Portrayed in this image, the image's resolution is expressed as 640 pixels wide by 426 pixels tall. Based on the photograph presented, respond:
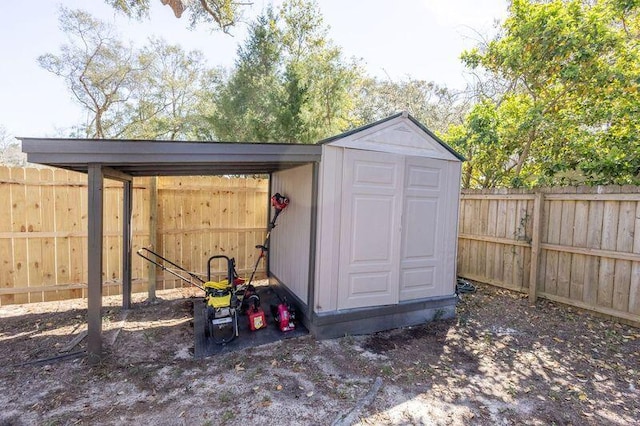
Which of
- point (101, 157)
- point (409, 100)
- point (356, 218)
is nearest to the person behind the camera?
point (101, 157)

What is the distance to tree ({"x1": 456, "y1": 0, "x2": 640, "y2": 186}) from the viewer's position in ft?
16.8

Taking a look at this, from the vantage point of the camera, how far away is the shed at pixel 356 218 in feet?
10.1

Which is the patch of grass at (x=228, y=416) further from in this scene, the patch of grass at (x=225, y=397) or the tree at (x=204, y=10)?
the tree at (x=204, y=10)

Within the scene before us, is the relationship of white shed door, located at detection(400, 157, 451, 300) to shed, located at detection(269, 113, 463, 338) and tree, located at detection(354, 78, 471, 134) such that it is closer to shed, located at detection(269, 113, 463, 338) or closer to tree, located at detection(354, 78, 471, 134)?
shed, located at detection(269, 113, 463, 338)

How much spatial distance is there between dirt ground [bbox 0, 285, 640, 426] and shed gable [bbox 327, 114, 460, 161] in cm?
217

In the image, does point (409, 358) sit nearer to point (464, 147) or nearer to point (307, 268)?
point (307, 268)

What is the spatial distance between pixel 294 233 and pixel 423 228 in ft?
5.50

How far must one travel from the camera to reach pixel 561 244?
15.3 ft

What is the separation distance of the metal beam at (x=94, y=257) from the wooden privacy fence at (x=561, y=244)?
5.63m

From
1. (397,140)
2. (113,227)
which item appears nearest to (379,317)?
(397,140)

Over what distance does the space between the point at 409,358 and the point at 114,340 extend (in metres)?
3.09

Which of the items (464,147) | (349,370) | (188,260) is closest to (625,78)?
(464,147)

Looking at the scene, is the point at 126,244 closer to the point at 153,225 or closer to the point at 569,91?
the point at 153,225

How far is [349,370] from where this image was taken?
9.64ft
